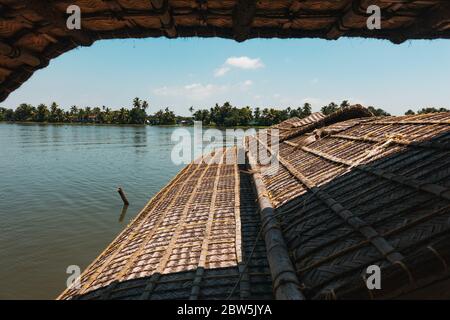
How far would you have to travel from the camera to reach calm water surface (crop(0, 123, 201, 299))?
10461 mm

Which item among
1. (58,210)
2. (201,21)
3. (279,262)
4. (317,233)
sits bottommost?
(58,210)

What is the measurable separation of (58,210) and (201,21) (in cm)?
1643

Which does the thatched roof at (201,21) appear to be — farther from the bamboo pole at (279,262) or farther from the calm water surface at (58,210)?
the calm water surface at (58,210)

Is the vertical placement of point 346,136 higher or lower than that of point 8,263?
higher

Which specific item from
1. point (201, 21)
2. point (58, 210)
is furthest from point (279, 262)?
point (58, 210)

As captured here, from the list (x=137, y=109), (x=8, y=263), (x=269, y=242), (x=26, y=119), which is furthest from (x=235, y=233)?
(x=26, y=119)

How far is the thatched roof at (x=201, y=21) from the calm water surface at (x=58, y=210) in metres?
8.83

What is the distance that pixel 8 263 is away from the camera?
35.9 ft

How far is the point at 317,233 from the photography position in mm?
3430

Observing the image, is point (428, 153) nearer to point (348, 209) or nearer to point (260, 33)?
point (348, 209)

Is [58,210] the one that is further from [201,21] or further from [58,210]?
[201,21]

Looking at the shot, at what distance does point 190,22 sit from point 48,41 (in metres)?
1.73

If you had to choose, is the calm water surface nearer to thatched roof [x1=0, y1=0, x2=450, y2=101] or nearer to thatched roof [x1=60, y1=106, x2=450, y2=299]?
thatched roof [x1=60, y1=106, x2=450, y2=299]

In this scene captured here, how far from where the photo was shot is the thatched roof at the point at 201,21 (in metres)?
2.73
